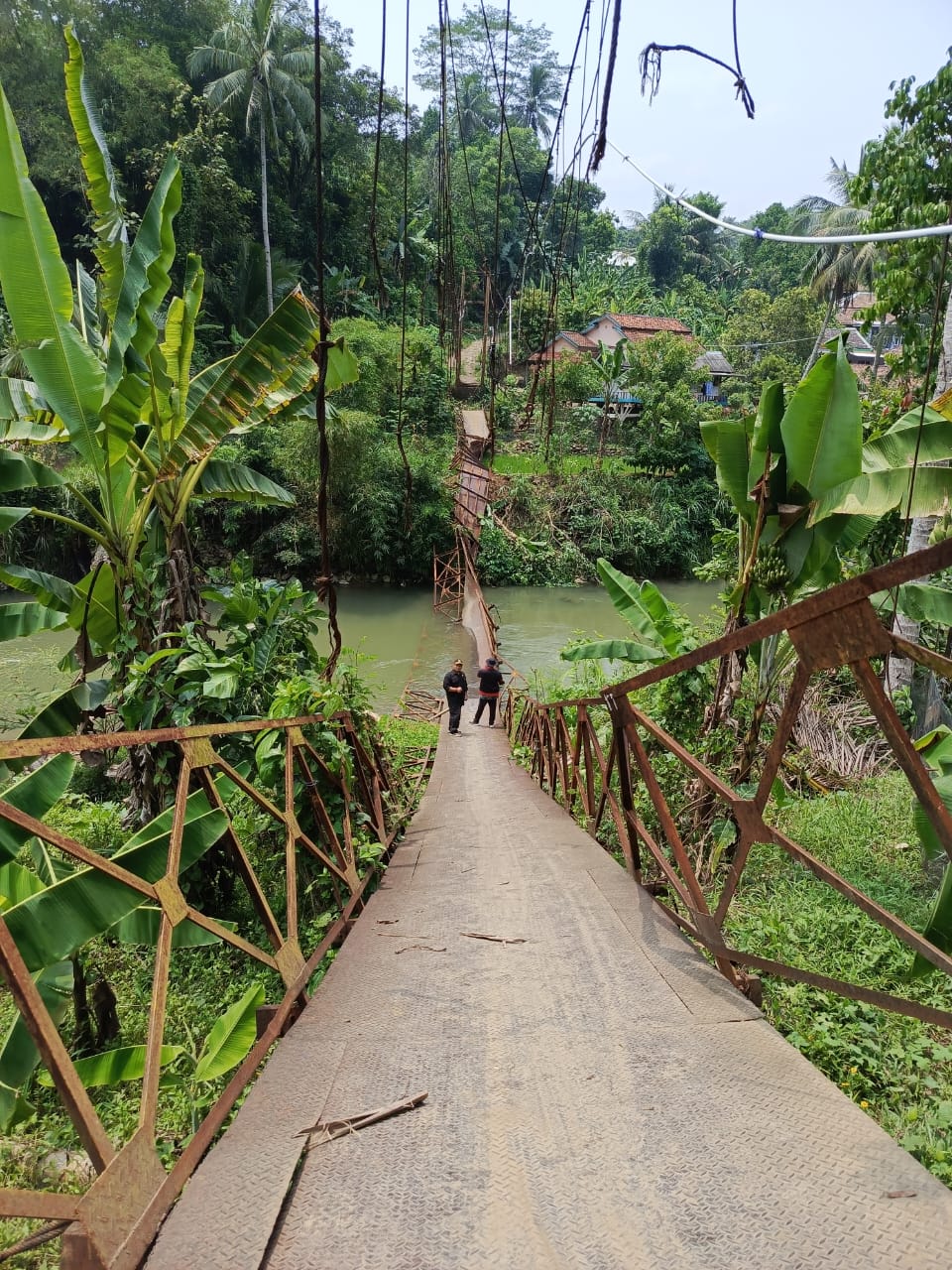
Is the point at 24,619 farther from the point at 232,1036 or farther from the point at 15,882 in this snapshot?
the point at 232,1036

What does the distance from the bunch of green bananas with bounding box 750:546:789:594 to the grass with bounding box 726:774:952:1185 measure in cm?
189

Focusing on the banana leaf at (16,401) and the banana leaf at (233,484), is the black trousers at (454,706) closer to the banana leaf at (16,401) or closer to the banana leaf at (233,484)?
the banana leaf at (233,484)

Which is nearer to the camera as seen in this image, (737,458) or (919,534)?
(737,458)

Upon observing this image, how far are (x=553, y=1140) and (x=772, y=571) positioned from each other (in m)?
3.72

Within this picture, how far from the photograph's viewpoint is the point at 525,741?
28.5 feet

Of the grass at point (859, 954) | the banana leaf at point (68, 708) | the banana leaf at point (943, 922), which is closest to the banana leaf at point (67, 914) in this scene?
the banana leaf at point (943, 922)

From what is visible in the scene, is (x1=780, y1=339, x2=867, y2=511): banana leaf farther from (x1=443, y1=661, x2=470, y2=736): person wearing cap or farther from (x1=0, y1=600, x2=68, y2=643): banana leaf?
(x1=443, y1=661, x2=470, y2=736): person wearing cap

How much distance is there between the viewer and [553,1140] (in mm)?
1632

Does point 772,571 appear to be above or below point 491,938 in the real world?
above

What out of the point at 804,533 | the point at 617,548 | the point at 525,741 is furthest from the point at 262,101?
the point at 804,533

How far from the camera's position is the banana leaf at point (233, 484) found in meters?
5.24

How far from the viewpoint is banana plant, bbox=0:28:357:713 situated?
165 inches

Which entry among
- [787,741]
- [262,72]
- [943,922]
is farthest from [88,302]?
[262,72]

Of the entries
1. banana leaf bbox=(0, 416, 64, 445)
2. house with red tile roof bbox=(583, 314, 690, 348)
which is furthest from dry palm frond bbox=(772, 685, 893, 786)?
house with red tile roof bbox=(583, 314, 690, 348)
